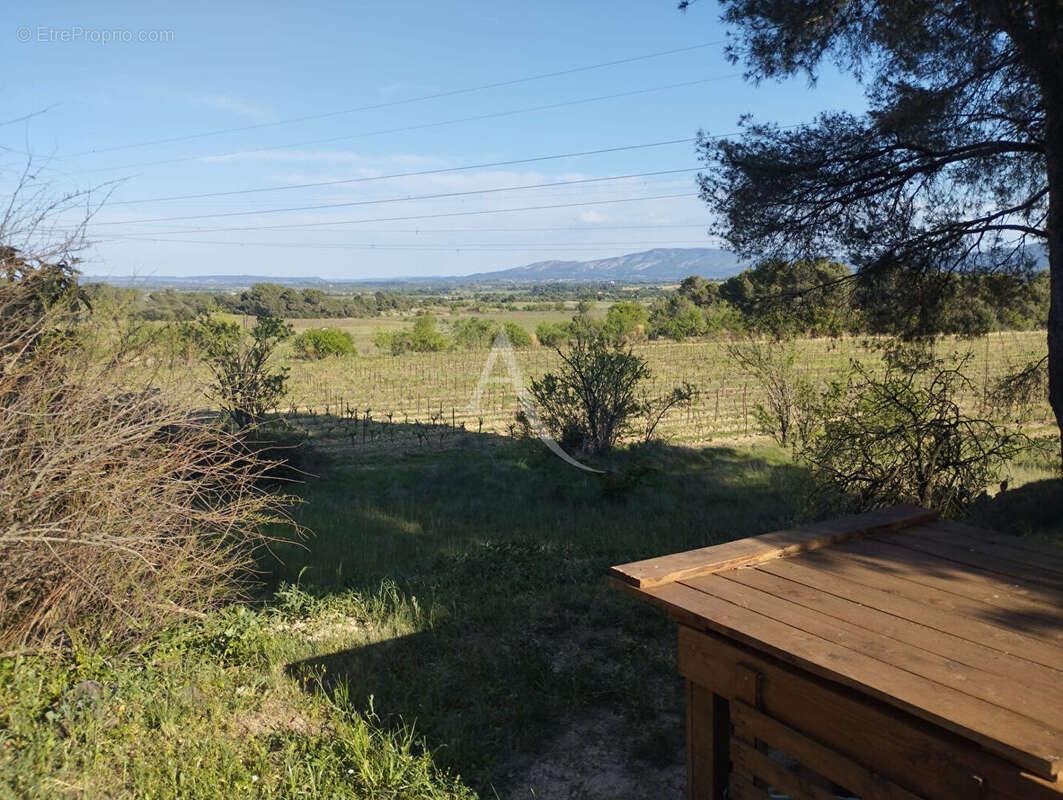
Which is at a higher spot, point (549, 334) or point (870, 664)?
point (549, 334)

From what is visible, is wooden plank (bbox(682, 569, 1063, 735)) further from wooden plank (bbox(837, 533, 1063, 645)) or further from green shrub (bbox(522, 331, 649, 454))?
green shrub (bbox(522, 331, 649, 454))

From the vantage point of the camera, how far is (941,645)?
83.2 inches

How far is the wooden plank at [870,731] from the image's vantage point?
5.53 ft

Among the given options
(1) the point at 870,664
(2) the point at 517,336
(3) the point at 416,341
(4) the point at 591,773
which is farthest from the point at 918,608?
(2) the point at 517,336

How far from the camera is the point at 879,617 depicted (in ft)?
7.66

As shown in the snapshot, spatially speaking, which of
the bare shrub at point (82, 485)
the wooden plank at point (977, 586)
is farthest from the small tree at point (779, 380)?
the bare shrub at point (82, 485)

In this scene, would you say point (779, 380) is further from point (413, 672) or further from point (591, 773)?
point (591, 773)

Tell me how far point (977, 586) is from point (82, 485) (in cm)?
378

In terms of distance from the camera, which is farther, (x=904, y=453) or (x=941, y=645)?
(x=904, y=453)

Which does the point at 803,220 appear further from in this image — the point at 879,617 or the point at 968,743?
the point at 968,743

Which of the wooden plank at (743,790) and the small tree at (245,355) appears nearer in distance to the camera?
the wooden plank at (743,790)

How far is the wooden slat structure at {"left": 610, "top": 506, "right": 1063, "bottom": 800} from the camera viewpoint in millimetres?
1749

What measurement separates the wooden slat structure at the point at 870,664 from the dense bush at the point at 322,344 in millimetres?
33402

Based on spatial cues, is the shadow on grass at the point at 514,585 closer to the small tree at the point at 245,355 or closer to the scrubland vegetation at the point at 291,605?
the scrubland vegetation at the point at 291,605
